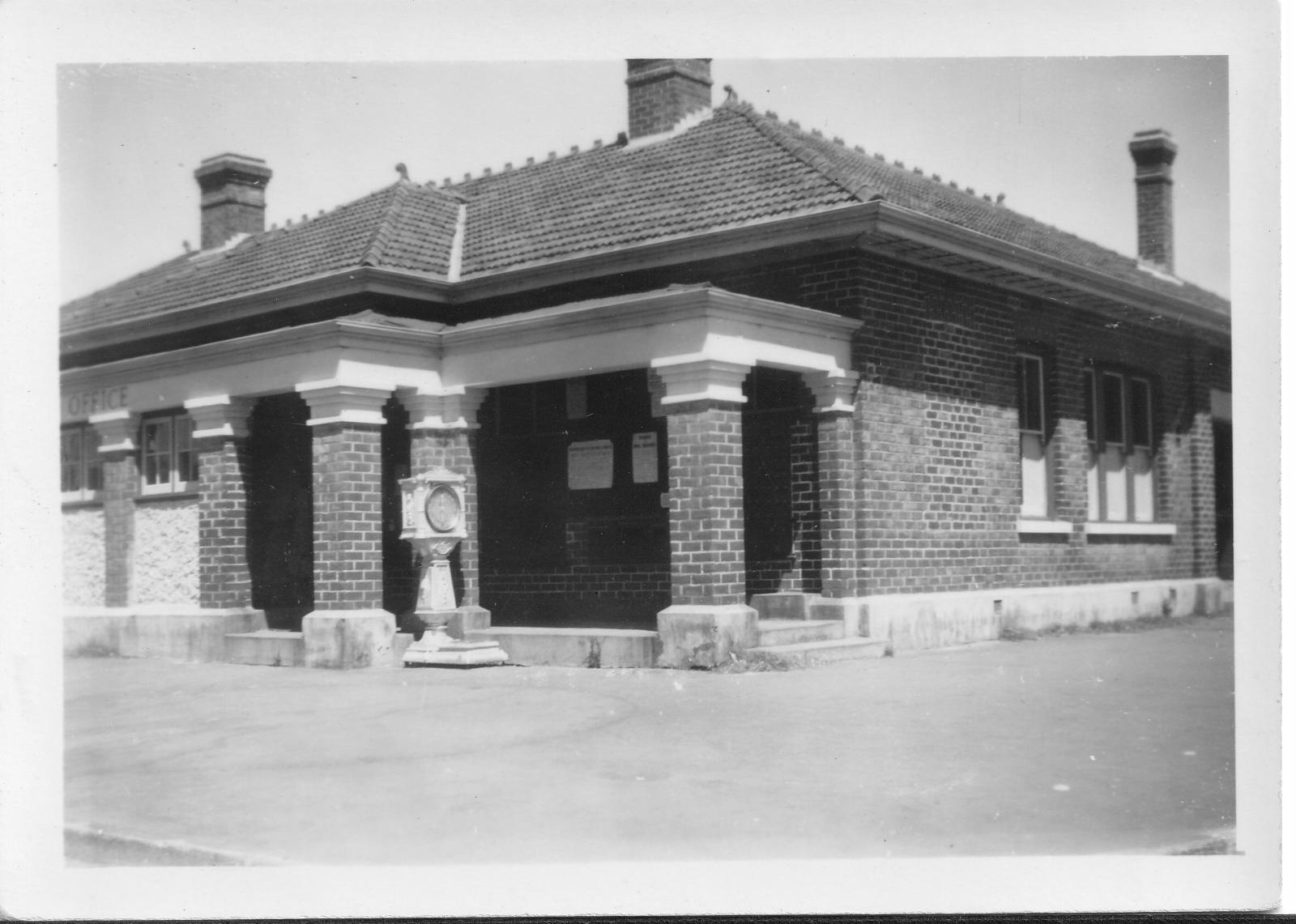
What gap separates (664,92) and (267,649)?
7.77 m

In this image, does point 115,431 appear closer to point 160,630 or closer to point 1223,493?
point 160,630

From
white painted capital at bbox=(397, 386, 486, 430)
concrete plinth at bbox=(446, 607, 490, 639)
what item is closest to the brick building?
white painted capital at bbox=(397, 386, 486, 430)

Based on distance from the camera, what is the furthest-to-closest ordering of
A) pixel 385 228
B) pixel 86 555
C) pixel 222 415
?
1. pixel 86 555
2. pixel 385 228
3. pixel 222 415

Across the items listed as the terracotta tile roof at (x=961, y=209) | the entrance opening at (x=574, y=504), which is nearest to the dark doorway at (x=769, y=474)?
the entrance opening at (x=574, y=504)

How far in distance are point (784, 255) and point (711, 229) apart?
0.75m

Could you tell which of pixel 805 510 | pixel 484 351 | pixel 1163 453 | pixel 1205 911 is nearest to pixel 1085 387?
pixel 1163 453

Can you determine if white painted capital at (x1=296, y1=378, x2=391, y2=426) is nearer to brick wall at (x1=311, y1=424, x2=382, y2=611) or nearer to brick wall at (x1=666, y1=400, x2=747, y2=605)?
brick wall at (x1=311, y1=424, x2=382, y2=611)

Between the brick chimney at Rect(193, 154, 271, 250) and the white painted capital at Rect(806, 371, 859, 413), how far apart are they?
1029 cm

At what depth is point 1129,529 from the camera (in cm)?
1708

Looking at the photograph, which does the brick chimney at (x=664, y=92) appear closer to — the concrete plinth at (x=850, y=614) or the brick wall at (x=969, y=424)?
the brick wall at (x=969, y=424)

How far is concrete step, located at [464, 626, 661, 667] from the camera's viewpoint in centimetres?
1191

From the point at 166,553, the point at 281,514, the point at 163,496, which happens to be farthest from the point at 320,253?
the point at 166,553

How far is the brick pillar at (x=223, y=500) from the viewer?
47.6ft

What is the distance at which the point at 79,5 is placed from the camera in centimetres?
825
